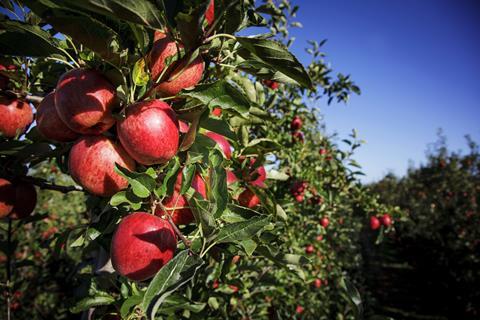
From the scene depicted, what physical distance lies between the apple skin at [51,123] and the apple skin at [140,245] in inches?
11.9

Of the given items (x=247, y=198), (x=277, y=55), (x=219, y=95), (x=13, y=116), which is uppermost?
(x=277, y=55)

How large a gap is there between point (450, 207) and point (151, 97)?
372 inches

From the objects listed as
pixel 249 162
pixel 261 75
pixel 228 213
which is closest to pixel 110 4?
pixel 261 75

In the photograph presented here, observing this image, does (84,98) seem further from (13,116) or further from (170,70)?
(13,116)

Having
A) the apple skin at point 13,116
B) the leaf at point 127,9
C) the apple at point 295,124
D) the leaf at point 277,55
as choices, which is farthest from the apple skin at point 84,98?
the apple at point 295,124

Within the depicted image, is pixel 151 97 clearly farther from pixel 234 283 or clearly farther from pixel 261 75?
pixel 234 283

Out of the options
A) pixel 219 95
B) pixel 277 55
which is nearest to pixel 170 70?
pixel 219 95

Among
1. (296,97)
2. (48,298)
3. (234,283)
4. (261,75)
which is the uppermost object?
(296,97)

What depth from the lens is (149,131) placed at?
64cm

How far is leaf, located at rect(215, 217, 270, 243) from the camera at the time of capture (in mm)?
676

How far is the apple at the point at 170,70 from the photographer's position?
0.68 metres

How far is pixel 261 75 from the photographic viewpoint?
827 mm

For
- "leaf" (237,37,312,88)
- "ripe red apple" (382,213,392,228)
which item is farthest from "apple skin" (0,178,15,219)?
"ripe red apple" (382,213,392,228)

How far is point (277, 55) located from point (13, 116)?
0.98m
